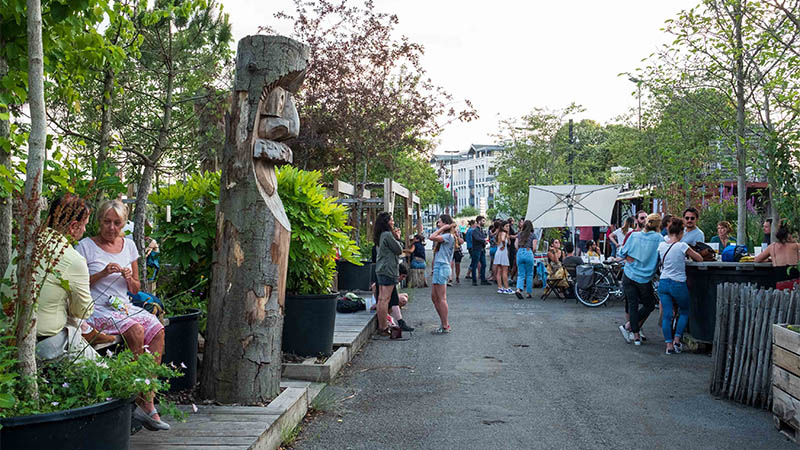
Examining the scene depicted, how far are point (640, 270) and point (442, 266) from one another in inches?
106

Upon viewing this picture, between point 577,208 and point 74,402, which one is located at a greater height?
point 577,208

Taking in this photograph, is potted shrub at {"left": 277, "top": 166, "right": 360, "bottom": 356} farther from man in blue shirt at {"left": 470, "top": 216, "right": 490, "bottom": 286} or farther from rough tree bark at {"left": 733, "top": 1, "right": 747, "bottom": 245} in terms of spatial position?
man in blue shirt at {"left": 470, "top": 216, "right": 490, "bottom": 286}

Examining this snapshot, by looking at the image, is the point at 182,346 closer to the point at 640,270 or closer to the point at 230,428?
the point at 230,428

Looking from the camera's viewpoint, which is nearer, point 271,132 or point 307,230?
point 271,132

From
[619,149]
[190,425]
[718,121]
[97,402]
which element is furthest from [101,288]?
[619,149]

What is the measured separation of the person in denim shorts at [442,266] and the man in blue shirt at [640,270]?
241 cm

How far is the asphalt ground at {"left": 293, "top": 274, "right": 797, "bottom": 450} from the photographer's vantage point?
5293 millimetres

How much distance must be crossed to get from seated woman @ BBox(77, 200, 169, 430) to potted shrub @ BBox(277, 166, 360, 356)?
2234 millimetres

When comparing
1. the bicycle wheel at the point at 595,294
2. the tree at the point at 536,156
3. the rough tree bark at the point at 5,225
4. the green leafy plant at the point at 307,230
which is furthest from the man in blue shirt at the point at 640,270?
the tree at the point at 536,156

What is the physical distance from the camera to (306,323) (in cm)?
723

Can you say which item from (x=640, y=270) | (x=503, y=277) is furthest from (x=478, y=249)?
(x=640, y=270)

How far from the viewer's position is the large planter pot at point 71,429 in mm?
2949

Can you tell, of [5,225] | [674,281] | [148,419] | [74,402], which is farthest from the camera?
[674,281]

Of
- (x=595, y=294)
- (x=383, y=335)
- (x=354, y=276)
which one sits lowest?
(x=383, y=335)
